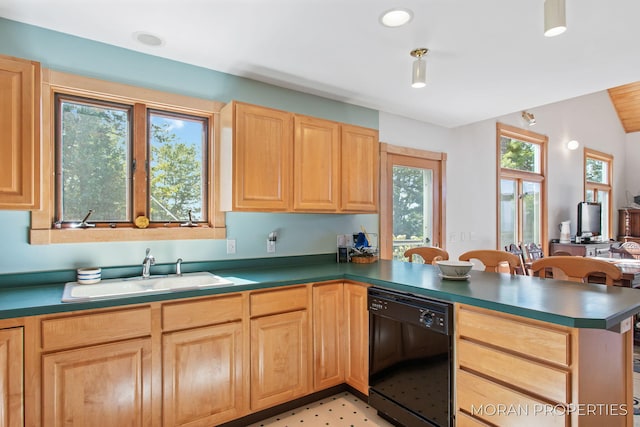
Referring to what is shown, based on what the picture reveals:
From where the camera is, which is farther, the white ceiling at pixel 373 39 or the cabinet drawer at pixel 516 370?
the white ceiling at pixel 373 39

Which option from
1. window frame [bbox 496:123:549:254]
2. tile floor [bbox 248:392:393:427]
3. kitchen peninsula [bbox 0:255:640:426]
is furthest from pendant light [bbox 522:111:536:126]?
tile floor [bbox 248:392:393:427]

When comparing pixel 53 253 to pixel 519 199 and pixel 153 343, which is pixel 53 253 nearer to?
pixel 153 343

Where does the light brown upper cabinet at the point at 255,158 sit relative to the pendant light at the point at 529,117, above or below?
below

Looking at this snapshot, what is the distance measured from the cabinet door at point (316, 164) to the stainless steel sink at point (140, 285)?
84 cm

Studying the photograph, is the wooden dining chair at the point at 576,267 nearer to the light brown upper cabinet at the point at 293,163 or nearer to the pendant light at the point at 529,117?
the light brown upper cabinet at the point at 293,163

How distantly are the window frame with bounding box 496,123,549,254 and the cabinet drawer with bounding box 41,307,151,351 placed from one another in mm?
4546

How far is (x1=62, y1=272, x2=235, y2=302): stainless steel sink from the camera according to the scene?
74.8 inches

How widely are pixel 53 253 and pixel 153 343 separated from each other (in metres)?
0.87

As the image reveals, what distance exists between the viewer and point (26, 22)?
2043mm

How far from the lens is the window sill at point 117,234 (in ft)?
6.75

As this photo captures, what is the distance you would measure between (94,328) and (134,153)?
3.93 ft

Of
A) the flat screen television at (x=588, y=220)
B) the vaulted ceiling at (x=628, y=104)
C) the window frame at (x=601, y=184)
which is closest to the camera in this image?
the flat screen television at (x=588, y=220)

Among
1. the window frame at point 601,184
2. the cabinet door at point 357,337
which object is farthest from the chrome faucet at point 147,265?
the window frame at point 601,184

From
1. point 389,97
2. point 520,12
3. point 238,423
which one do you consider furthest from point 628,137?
point 238,423
